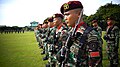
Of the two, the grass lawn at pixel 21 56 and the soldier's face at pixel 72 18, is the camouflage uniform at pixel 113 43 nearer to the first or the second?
the grass lawn at pixel 21 56

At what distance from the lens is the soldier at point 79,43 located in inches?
93.3

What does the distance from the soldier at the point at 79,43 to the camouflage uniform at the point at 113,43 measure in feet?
16.6

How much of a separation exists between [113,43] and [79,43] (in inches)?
221

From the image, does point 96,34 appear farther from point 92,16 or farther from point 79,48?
point 92,16

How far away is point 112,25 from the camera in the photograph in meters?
7.76

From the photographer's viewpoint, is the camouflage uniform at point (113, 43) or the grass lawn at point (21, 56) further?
the grass lawn at point (21, 56)

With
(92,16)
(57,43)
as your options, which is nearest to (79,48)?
(57,43)

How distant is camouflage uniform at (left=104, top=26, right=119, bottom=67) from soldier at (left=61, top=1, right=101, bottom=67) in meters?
5.05

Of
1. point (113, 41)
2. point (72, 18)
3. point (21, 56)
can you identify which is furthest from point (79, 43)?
point (21, 56)

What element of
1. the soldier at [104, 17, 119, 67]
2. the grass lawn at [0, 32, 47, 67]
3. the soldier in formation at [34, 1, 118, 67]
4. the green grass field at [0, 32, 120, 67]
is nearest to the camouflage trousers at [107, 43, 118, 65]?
the soldier at [104, 17, 119, 67]

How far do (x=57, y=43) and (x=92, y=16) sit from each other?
6230 centimetres

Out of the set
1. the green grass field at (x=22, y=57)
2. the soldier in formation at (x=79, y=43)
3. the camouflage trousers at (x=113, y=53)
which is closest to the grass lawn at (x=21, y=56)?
the green grass field at (x=22, y=57)

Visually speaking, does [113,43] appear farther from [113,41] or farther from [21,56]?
[21,56]

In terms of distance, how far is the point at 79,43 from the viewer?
100.0 inches
